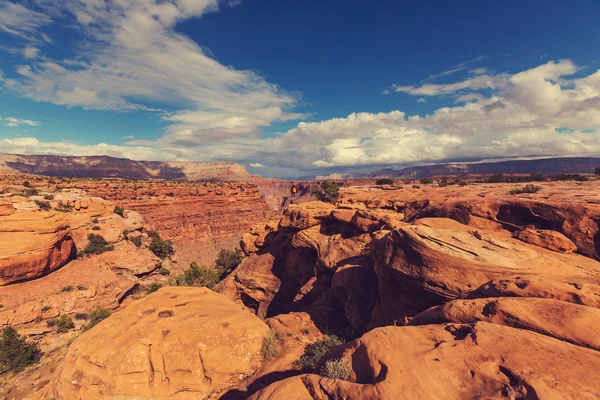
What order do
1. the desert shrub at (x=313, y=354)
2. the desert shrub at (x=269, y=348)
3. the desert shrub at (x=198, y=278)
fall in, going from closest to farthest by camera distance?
the desert shrub at (x=313, y=354) → the desert shrub at (x=269, y=348) → the desert shrub at (x=198, y=278)

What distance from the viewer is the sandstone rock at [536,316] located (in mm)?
6991

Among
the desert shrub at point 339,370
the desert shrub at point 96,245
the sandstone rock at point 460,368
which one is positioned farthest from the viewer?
the desert shrub at point 96,245

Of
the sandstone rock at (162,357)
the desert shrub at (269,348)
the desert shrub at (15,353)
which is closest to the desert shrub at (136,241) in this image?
the desert shrub at (15,353)

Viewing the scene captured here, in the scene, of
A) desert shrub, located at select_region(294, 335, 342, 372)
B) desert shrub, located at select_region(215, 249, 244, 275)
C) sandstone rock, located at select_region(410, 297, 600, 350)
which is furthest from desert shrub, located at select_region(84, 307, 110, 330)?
sandstone rock, located at select_region(410, 297, 600, 350)

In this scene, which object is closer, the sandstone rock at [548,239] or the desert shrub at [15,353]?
the sandstone rock at [548,239]

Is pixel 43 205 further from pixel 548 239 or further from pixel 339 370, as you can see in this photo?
pixel 548 239

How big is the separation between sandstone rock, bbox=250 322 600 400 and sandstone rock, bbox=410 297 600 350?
1.85 ft

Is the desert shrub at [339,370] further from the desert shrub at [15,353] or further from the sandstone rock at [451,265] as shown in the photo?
the desert shrub at [15,353]

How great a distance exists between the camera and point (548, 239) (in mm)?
13195

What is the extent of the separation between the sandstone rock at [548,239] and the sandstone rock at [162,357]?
1592 cm

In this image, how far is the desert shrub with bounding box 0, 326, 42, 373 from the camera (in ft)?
60.8

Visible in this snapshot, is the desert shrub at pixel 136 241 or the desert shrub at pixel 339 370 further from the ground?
the desert shrub at pixel 339 370

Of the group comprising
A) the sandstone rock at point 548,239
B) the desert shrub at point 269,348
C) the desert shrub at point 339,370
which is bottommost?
the desert shrub at point 269,348

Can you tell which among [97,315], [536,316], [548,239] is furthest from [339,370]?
[97,315]
